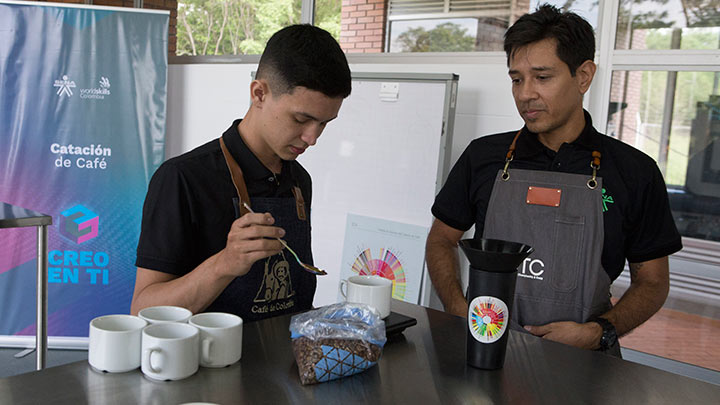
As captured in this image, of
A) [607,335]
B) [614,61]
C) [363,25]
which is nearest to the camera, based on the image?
[607,335]

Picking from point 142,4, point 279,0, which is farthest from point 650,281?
point 142,4

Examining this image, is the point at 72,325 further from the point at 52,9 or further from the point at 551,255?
the point at 551,255

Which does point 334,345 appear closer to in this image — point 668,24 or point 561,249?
point 561,249

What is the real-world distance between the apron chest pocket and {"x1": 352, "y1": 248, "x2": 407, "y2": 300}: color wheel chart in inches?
48.6

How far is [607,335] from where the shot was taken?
1.60 meters

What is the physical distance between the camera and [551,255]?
1.72 m

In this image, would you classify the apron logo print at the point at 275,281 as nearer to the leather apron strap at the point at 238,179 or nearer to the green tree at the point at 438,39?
the leather apron strap at the point at 238,179

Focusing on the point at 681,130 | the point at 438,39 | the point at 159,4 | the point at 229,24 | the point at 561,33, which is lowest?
the point at 681,130

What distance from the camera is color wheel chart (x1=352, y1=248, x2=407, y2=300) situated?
290 centimetres

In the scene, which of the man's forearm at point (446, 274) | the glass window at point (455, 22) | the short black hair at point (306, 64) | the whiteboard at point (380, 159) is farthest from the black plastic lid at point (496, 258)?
the glass window at point (455, 22)

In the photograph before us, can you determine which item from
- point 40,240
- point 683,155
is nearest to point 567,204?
point 683,155

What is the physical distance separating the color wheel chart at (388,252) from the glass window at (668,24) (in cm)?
130

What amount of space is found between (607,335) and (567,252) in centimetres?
25

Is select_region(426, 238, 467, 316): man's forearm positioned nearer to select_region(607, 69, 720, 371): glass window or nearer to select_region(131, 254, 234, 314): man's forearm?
select_region(131, 254, 234, 314): man's forearm
